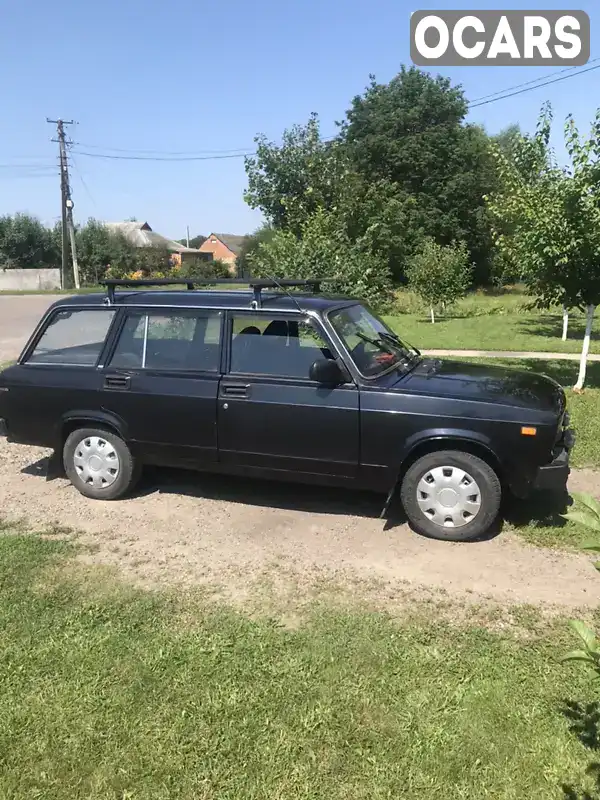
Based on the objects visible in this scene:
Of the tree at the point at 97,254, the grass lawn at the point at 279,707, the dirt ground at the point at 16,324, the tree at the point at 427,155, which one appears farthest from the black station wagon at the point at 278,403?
the tree at the point at 97,254

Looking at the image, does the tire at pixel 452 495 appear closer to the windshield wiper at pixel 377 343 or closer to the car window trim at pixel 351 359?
the car window trim at pixel 351 359

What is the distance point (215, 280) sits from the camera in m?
5.63

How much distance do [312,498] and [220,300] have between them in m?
1.84

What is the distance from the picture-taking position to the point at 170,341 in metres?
5.43

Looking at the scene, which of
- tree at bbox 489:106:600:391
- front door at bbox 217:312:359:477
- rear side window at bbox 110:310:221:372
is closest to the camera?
front door at bbox 217:312:359:477

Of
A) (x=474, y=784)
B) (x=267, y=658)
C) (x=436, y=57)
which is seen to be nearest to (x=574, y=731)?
(x=474, y=784)

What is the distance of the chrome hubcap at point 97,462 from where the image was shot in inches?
219

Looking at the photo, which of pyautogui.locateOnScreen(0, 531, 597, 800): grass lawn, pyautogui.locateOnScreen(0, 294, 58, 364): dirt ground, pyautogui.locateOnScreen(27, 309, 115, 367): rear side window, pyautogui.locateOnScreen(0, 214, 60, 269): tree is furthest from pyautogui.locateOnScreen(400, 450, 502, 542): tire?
pyautogui.locateOnScreen(0, 214, 60, 269): tree

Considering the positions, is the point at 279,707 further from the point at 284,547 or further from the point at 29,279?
the point at 29,279

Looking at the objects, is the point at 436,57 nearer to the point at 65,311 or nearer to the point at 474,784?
the point at 65,311

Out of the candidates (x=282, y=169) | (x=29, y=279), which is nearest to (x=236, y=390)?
(x=282, y=169)

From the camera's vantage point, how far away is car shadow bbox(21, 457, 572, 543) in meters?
5.09

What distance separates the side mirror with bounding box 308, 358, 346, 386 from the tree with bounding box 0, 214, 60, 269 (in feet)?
186

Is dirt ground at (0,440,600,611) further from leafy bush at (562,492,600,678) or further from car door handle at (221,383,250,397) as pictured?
leafy bush at (562,492,600,678)
